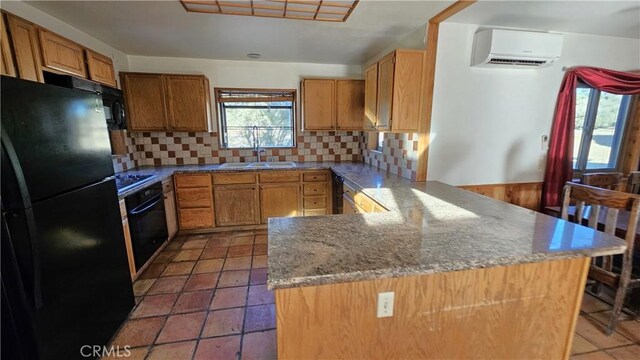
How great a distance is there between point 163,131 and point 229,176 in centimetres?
103

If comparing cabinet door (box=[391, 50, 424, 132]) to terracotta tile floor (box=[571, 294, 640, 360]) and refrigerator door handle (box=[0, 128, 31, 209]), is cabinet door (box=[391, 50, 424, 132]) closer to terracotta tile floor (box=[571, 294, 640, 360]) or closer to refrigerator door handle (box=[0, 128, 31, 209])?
terracotta tile floor (box=[571, 294, 640, 360])

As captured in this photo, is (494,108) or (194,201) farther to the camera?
(194,201)

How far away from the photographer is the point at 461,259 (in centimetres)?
95

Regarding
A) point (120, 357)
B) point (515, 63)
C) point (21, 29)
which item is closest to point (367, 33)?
point (515, 63)

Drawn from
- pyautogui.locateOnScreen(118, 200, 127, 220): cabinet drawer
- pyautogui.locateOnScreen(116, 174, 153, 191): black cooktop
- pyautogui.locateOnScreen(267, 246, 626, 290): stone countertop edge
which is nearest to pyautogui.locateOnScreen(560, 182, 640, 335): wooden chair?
pyautogui.locateOnScreen(267, 246, 626, 290): stone countertop edge

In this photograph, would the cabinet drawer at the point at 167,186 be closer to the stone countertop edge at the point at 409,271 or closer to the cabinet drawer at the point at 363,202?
the cabinet drawer at the point at 363,202

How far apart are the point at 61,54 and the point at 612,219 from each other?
3984 millimetres

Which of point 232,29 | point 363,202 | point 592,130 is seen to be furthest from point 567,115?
point 232,29

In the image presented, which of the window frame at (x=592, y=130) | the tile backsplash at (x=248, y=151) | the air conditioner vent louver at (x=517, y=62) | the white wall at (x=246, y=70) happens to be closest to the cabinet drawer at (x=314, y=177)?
the tile backsplash at (x=248, y=151)

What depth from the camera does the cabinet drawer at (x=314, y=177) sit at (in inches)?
131

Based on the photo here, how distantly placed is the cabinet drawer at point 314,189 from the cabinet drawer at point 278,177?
16cm

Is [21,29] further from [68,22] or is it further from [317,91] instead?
[317,91]

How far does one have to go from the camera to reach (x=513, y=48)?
7.09 ft

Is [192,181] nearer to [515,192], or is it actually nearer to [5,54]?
[5,54]
